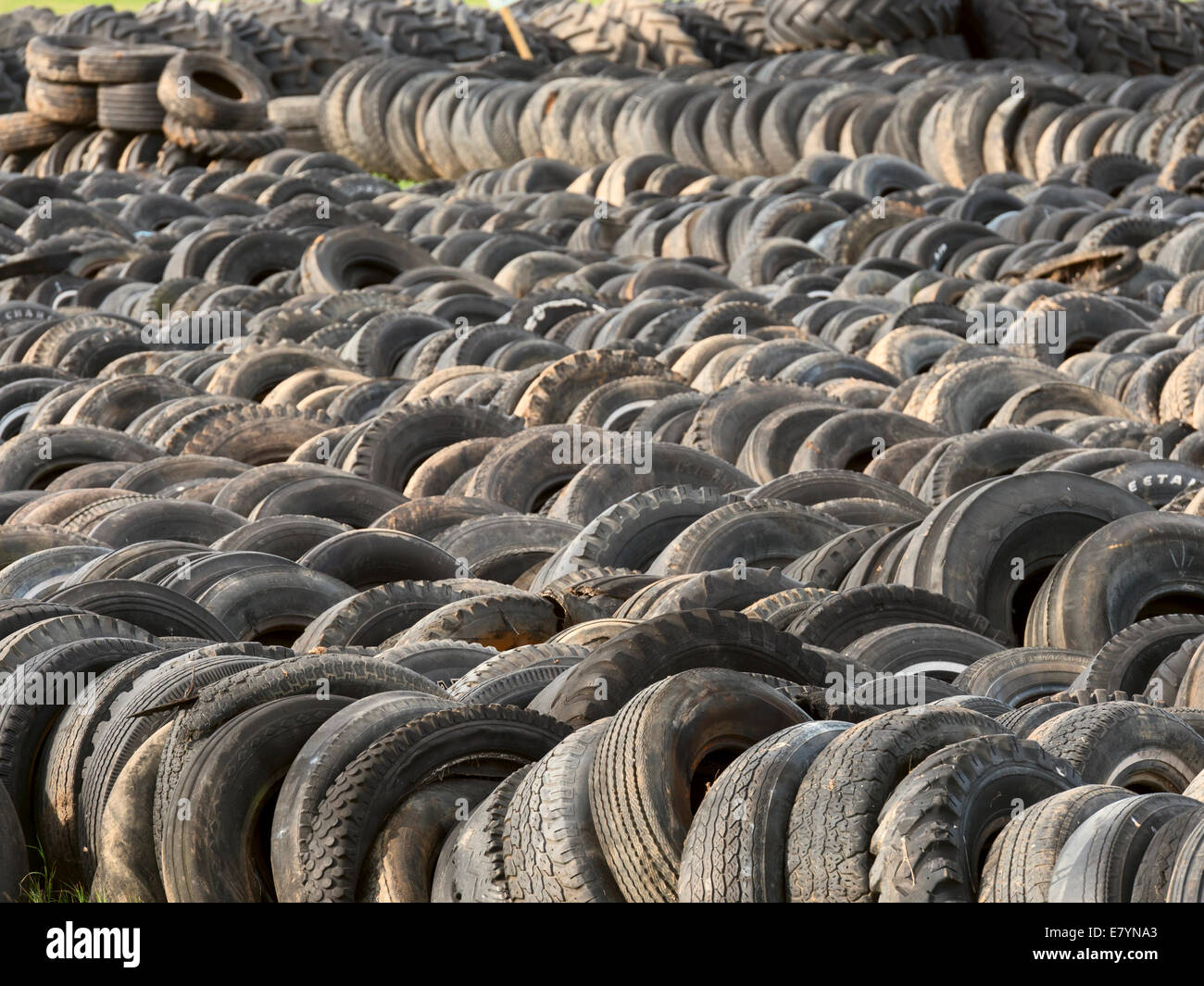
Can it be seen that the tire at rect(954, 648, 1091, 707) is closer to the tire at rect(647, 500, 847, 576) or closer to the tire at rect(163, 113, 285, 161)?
the tire at rect(647, 500, 847, 576)

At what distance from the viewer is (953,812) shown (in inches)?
166

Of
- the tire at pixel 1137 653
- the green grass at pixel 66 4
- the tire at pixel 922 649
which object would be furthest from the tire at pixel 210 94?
the tire at pixel 1137 653

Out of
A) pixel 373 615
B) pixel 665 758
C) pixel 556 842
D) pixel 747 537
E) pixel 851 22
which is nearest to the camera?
pixel 556 842

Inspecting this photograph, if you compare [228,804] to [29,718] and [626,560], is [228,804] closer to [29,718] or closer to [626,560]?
[29,718]

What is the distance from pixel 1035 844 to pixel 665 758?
101 centimetres

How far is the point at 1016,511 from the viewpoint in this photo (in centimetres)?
788

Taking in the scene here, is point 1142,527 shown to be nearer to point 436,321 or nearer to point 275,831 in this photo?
point 275,831

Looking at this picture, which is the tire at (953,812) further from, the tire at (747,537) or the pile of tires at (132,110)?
the pile of tires at (132,110)

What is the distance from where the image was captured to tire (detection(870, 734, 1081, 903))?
161 inches

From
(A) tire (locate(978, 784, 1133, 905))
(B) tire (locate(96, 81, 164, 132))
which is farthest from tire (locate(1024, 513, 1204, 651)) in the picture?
(B) tire (locate(96, 81, 164, 132))

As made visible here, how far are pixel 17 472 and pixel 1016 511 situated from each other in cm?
628

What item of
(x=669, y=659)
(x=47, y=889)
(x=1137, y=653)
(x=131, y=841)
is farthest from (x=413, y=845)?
→ (x=1137, y=653)
